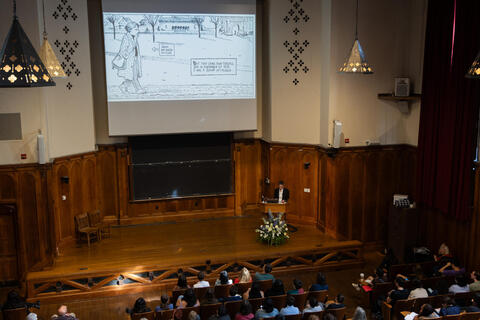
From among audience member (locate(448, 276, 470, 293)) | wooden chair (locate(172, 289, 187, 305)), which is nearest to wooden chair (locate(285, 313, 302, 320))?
wooden chair (locate(172, 289, 187, 305))

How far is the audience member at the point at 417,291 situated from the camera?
8.62 meters

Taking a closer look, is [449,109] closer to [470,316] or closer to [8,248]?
[470,316]

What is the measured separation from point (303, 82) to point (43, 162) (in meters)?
6.77

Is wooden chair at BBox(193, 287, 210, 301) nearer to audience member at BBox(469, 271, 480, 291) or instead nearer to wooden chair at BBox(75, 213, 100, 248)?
wooden chair at BBox(75, 213, 100, 248)

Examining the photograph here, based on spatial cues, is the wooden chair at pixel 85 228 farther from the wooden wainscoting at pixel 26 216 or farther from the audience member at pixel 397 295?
the audience member at pixel 397 295

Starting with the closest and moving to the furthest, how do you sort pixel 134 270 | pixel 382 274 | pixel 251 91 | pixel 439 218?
1. pixel 382 274
2. pixel 134 270
3. pixel 439 218
4. pixel 251 91

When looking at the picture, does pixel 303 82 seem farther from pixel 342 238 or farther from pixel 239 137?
pixel 342 238

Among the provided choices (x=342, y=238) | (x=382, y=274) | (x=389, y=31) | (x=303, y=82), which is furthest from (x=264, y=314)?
(x=389, y=31)

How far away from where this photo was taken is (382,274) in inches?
389

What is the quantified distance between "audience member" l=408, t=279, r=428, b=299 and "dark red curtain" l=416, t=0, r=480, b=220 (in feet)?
8.86

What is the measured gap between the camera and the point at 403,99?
12.3m

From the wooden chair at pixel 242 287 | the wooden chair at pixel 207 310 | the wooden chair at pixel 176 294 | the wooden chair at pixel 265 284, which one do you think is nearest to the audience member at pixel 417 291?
the wooden chair at pixel 265 284

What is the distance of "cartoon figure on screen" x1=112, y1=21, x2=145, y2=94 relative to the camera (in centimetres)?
1252

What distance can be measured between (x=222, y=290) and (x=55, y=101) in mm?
6140
